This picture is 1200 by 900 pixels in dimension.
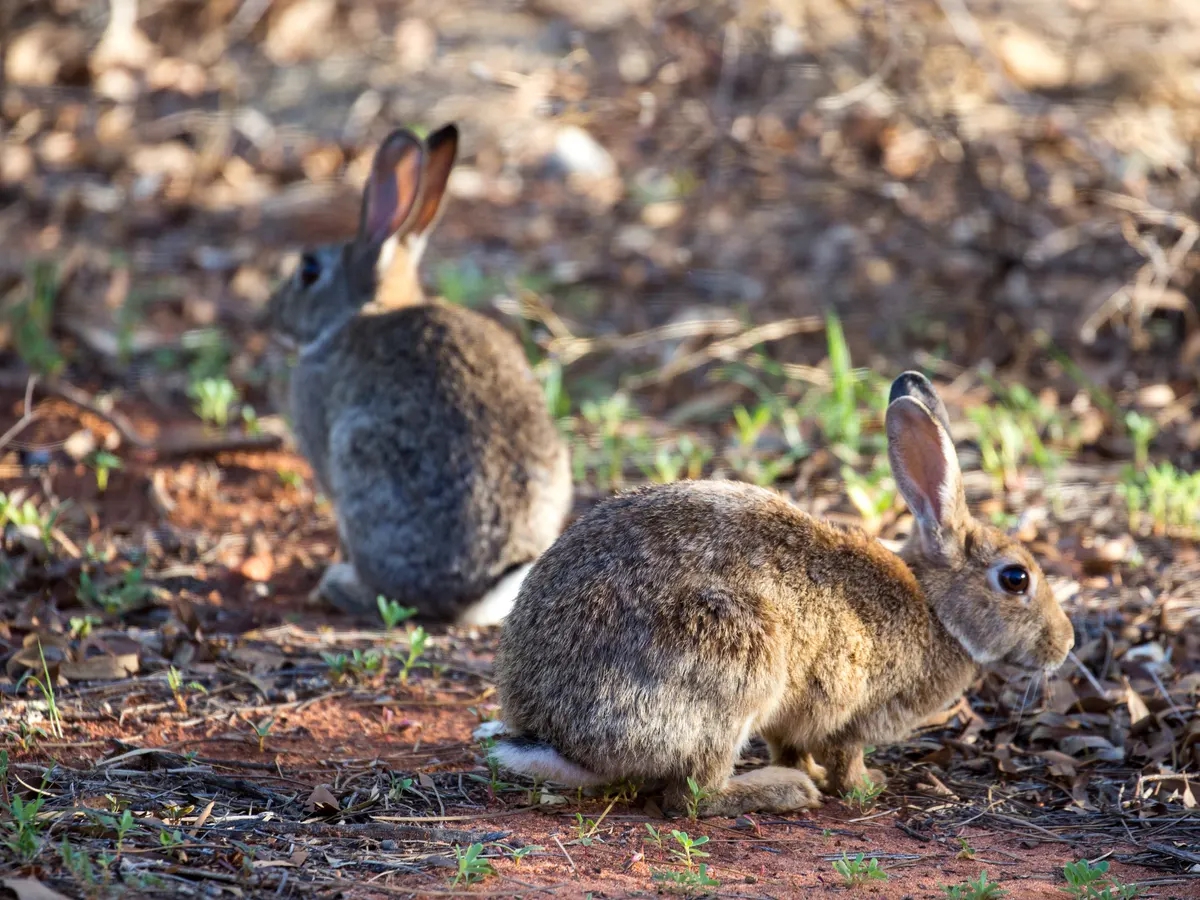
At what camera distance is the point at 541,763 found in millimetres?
4188

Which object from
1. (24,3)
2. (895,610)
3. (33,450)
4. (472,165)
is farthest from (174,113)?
(895,610)

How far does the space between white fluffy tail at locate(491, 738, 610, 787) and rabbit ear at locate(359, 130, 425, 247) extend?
369 cm

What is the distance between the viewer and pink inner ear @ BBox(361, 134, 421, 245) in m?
7.09

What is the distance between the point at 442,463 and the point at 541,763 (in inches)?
82.4

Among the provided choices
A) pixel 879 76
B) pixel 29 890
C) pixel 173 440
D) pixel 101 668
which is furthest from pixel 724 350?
pixel 29 890

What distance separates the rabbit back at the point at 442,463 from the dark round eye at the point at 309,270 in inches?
45.3

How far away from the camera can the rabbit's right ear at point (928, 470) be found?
474cm

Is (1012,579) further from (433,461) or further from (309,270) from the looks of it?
(309,270)

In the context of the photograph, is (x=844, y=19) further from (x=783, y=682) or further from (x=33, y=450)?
(x=783, y=682)

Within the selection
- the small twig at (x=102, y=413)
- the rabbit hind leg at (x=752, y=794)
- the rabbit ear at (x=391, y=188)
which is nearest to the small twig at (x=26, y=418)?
the small twig at (x=102, y=413)

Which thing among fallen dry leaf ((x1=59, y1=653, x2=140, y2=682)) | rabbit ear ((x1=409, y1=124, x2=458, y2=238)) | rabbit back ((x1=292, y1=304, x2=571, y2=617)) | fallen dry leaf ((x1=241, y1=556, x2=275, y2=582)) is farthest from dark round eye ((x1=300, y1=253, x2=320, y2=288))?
fallen dry leaf ((x1=59, y1=653, x2=140, y2=682))

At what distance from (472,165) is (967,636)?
8.04 m

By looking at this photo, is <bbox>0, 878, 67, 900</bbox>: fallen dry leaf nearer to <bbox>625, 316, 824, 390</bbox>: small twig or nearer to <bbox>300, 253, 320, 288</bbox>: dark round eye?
<bbox>300, 253, 320, 288</bbox>: dark round eye

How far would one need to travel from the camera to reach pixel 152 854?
3.58 metres
